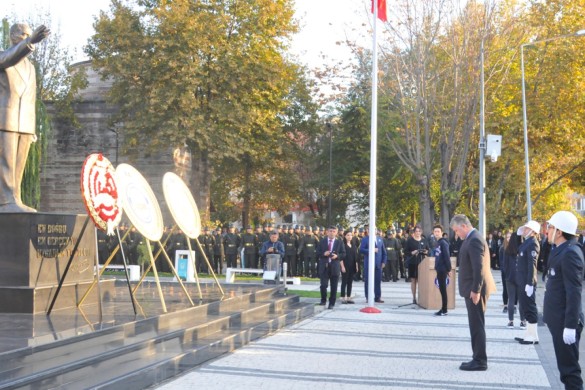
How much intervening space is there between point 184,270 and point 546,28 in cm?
2570

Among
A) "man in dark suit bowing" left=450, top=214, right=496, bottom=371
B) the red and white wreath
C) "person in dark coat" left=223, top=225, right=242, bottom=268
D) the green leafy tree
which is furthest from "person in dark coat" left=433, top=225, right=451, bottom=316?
the green leafy tree

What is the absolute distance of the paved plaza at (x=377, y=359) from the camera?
8570 mm

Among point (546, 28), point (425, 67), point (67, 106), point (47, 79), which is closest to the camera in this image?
point (425, 67)

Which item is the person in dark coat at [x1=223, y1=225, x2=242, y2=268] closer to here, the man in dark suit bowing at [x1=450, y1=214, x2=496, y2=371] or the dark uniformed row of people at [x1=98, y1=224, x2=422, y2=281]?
the dark uniformed row of people at [x1=98, y1=224, x2=422, y2=281]

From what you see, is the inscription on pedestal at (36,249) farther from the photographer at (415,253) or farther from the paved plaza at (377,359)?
the photographer at (415,253)

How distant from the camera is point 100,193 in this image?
34.4 feet

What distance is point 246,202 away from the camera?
150 ft

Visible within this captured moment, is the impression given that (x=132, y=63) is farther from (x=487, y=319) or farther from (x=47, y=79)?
(x=487, y=319)

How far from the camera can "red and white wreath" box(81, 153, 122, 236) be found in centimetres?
1020

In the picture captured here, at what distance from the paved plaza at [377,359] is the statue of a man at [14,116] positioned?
14.6 ft

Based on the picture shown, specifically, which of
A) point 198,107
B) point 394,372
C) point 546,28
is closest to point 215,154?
point 198,107

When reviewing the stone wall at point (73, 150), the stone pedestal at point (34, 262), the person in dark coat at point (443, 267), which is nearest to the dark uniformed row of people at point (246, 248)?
the person in dark coat at point (443, 267)

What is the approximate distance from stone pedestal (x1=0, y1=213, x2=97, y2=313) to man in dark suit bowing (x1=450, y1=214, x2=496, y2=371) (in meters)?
5.63

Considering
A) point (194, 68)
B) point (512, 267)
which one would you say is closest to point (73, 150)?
point (194, 68)
